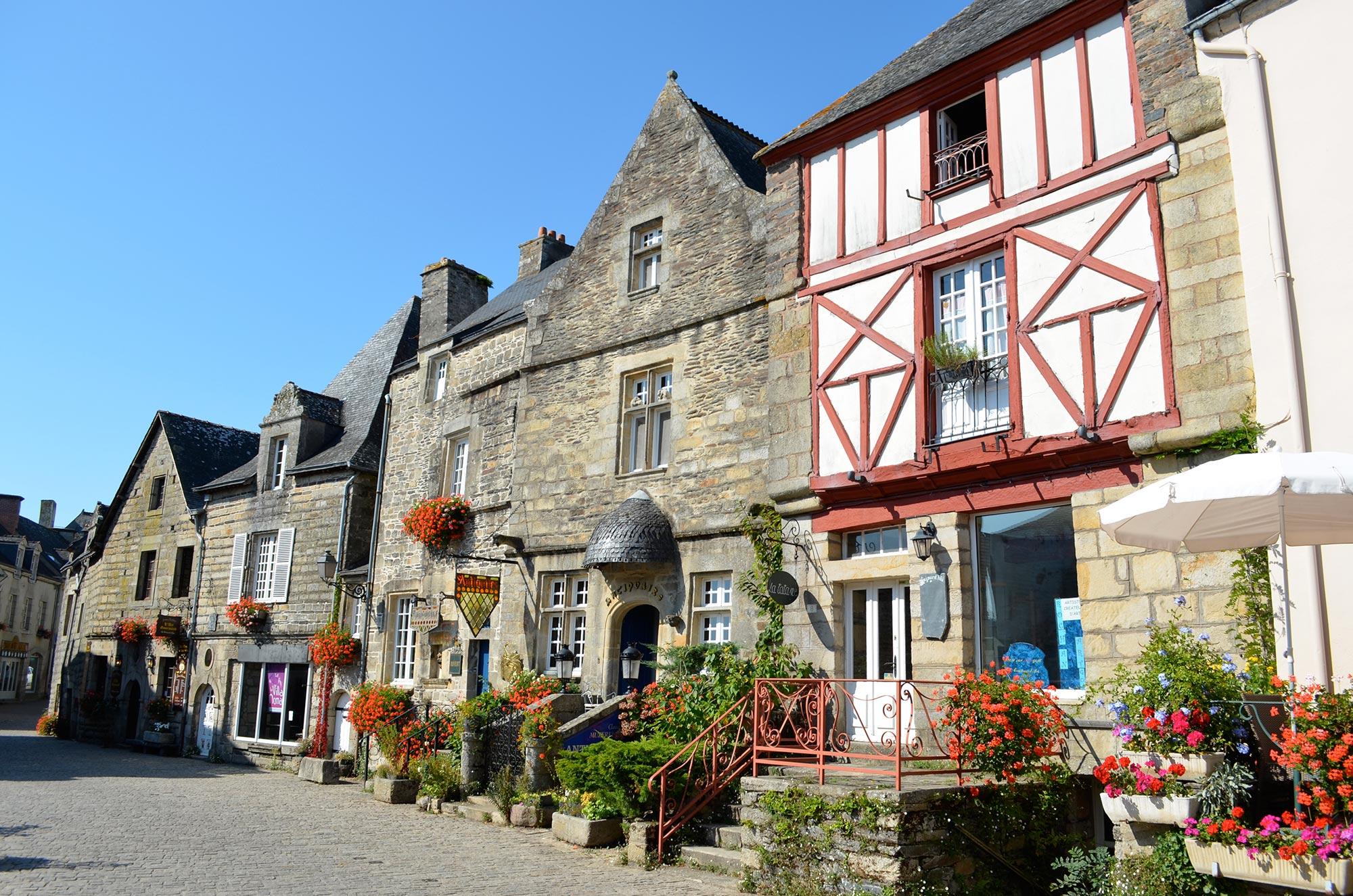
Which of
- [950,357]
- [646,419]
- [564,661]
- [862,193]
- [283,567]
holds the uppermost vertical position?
[862,193]

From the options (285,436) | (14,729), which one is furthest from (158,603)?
(14,729)

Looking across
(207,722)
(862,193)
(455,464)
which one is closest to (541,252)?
(455,464)

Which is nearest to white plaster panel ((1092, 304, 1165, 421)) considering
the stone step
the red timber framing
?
the red timber framing

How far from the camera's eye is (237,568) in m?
20.0

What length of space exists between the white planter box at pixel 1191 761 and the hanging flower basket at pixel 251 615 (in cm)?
1697

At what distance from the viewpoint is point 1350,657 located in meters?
6.36

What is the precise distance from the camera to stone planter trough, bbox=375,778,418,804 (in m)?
12.4

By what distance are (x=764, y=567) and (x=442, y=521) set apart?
616cm

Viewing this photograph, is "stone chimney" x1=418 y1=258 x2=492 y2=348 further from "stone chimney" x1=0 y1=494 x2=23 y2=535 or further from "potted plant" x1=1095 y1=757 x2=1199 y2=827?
"stone chimney" x1=0 y1=494 x2=23 y2=535

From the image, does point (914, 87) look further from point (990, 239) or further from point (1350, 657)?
point (1350, 657)

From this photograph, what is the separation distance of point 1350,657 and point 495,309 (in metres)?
13.3

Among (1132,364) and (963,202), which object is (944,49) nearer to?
(963,202)

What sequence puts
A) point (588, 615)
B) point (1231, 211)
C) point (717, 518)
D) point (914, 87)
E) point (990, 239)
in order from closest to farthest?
point (1231, 211), point (990, 239), point (914, 87), point (717, 518), point (588, 615)

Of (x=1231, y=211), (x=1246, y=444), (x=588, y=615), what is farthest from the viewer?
(x=588, y=615)
